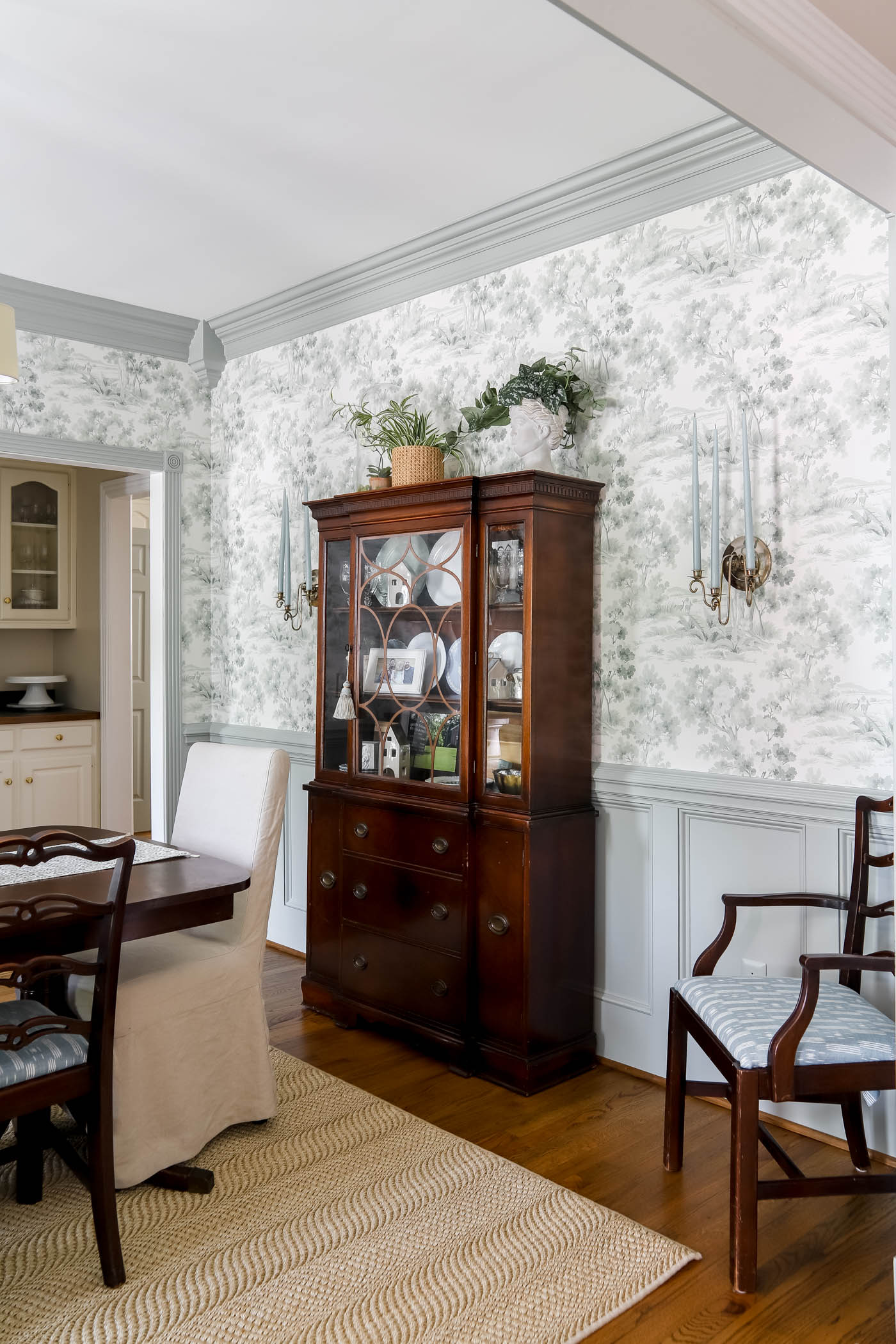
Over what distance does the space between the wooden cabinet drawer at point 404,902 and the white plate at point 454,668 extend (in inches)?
23.4

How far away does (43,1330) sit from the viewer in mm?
1896

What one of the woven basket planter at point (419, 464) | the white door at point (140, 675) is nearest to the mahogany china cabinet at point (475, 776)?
the woven basket planter at point (419, 464)

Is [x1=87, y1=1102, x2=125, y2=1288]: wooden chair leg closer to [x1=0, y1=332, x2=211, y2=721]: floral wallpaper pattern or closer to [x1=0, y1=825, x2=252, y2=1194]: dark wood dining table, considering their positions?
[x1=0, y1=825, x2=252, y2=1194]: dark wood dining table

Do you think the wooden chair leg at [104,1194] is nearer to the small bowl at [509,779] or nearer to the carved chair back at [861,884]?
the small bowl at [509,779]

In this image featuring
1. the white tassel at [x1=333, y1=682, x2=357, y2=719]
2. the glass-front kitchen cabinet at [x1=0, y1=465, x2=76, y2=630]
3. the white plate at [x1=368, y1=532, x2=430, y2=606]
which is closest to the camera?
the white plate at [x1=368, y1=532, x2=430, y2=606]

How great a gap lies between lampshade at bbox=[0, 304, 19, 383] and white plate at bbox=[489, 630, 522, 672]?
1.49 m

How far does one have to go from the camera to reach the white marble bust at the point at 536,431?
9.95 ft

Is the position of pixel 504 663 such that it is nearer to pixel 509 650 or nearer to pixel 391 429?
pixel 509 650

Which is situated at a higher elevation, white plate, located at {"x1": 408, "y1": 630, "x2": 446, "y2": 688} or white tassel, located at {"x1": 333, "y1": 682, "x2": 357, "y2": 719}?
white plate, located at {"x1": 408, "y1": 630, "x2": 446, "y2": 688}

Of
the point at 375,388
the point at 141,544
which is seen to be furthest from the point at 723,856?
the point at 141,544

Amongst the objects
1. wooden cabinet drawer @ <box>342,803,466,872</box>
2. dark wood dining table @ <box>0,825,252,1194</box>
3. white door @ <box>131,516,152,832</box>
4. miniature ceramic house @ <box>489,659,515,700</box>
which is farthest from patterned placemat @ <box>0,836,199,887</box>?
white door @ <box>131,516,152,832</box>

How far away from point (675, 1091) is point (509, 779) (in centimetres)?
96

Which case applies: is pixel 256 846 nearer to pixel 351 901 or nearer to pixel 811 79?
pixel 351 901

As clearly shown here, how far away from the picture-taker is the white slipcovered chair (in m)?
2.38
